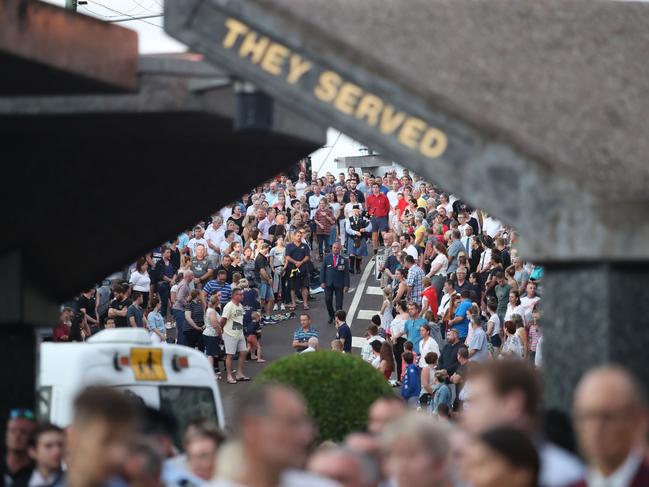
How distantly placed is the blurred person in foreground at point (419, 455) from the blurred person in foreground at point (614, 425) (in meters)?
0.59

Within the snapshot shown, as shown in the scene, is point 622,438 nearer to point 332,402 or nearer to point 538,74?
point 538,74

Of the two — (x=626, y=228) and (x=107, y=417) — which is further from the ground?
(x=626, y=228)

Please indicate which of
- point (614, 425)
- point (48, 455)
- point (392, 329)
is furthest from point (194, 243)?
point (614, 425)

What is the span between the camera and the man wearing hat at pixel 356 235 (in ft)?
115

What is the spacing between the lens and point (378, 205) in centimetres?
3709

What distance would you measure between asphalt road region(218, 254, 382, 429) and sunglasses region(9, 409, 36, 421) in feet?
46.5

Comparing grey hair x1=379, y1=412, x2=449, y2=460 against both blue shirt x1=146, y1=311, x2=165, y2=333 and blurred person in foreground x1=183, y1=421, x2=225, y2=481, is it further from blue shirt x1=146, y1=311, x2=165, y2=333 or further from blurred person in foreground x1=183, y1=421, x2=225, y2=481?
blue shirt x1=146, y1=311, x2=165, y2=333

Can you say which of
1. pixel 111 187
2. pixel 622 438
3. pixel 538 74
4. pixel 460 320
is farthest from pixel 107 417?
pixel 460 320

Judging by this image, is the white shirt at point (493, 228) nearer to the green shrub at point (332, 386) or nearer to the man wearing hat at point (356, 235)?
the man wearing hat at point (356, 235)

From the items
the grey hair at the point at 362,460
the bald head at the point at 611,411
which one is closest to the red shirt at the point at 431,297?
the grey hair at the point at 362,460

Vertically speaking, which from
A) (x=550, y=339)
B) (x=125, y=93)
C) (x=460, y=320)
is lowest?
(x=460, y=320)

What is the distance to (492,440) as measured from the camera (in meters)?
5.29

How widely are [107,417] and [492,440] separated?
164cm

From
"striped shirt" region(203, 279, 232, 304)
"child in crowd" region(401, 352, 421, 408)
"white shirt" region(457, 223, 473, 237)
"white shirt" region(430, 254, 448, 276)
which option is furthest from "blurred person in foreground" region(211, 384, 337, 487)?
"white shirt" region(457, 223, 473, 237)
